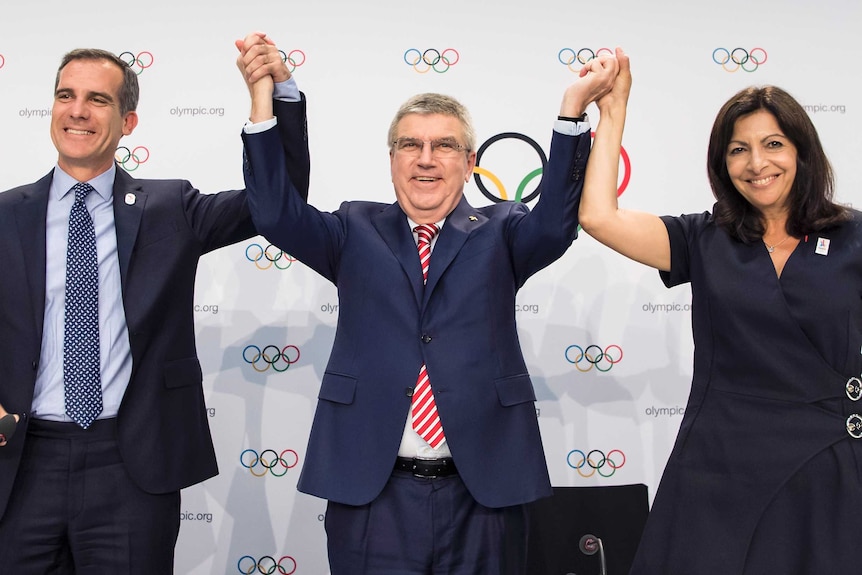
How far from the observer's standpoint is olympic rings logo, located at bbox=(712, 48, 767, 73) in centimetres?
356

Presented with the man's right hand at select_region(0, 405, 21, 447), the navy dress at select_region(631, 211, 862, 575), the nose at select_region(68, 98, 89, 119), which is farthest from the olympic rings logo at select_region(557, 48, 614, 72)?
the man's right hand at select_region(0, 405, 21, 447)

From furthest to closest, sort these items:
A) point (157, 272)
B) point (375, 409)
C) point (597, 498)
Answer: point (597, 498)
point (157, 272)
point (375, 409)

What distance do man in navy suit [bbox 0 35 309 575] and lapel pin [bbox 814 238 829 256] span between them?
1.29 m

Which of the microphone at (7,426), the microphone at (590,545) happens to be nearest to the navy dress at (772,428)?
the microphone at (590,545)

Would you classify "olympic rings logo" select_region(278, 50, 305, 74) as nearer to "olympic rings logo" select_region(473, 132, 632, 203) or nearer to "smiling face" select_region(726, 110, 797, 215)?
"olympic rings logo" select_region(473, 132, 632, 203)

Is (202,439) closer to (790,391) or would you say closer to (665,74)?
(790,391)

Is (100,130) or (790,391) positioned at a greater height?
(100,130)

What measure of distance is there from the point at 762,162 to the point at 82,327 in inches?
68.1

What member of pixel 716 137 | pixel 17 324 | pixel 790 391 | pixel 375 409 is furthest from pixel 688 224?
pixel 17 324

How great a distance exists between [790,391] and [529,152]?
5.77ft

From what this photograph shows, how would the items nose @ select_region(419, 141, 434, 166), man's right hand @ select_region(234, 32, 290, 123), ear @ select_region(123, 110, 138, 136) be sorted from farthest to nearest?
1. ear @ select_region(123, 110, 138, 136)
2. nose @ select_region(419, 141, 434, 166)
3. man's right hand @ select_region(234, 32, 290, 123)

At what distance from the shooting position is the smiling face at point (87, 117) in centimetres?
236

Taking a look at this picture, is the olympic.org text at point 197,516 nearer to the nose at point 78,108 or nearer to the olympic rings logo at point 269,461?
the olympic rings logo at point 269,461

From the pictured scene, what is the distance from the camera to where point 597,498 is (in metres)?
2.98
